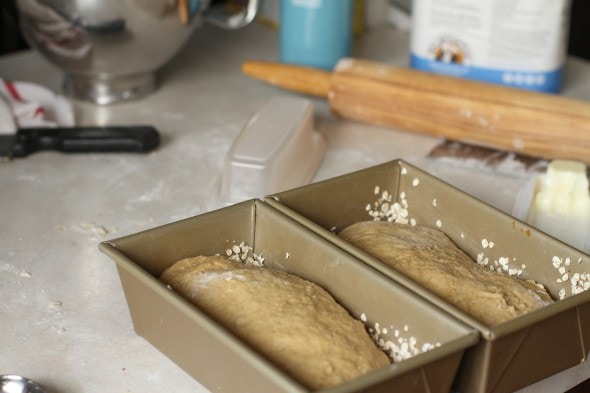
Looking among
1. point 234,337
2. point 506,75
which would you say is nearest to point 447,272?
point 234,337

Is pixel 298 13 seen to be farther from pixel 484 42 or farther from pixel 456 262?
pixel 456 262

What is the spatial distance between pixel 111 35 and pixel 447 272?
2.01 feet

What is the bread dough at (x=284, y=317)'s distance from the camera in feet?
2.25

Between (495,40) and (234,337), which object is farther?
(495,40)

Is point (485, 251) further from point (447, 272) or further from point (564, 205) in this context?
point (564, 205)

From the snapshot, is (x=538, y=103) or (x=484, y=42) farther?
(x=484, y=42)

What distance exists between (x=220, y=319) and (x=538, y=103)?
60 centimetres

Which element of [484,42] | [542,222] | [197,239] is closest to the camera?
[197,239]

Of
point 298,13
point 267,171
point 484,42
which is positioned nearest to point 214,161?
point 267,171

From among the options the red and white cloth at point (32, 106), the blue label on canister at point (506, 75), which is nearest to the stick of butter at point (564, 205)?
the blue label on canister at point (506, 75)

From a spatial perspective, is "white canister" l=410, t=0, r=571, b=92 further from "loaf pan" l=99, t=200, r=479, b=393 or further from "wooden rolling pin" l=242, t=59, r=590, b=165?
"loaf pan" l=99, t=200, r=479, b=393

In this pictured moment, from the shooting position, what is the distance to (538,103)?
1179mm

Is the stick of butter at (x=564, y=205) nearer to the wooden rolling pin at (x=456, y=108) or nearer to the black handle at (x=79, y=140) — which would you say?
the wooden rolling pin at (x=456, y=108)

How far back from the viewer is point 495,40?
1.31 meters
